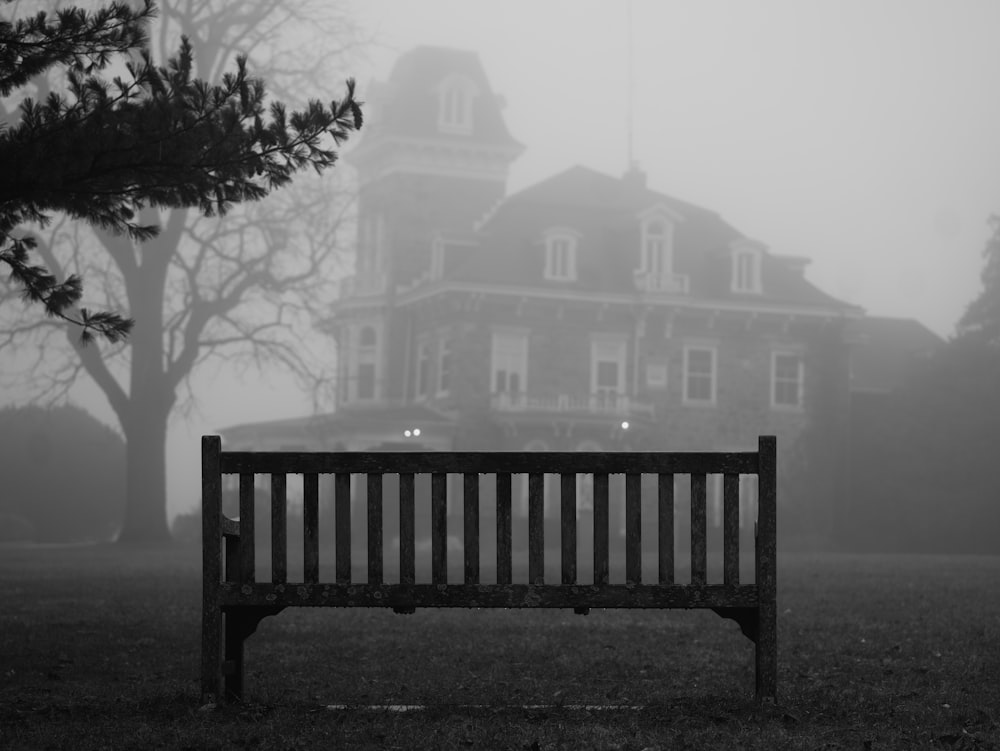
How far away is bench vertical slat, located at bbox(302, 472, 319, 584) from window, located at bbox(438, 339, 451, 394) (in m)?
41.2

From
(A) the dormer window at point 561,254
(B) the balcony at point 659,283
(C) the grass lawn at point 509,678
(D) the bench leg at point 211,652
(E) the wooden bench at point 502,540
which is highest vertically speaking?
(A) the dormer window at point 561,254

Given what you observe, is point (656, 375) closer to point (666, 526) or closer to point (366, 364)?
point (366, 364)

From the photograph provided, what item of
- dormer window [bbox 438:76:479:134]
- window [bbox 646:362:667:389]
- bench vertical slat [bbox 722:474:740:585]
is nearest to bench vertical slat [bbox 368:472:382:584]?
bench vertical slat [bbox 722:474:740:585]

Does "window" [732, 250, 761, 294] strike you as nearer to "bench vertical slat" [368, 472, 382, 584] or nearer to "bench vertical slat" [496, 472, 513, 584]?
"bench vertical slat" [496, 472, 513, 584]

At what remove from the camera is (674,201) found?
58719mm

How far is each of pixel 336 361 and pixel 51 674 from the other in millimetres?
45650

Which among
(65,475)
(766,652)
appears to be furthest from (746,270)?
(766,652)

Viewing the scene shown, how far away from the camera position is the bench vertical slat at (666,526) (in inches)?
278

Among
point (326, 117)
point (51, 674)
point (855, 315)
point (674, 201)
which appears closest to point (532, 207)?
point (674, 201)

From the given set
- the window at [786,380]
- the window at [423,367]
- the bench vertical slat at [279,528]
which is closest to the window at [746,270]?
the window at [786,380]

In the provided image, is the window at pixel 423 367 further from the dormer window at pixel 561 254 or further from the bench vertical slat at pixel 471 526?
the bench vertical slat at pixel 471 526

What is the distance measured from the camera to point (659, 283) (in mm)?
50562

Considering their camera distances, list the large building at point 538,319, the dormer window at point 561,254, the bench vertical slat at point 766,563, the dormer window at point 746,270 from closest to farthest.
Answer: the bench vertical slat at point 766,563 < the large building at point 538,319 < the dormer window at point 561,254 < the dormer window at point 746,270

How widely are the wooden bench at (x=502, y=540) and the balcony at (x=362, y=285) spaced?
46181mm
